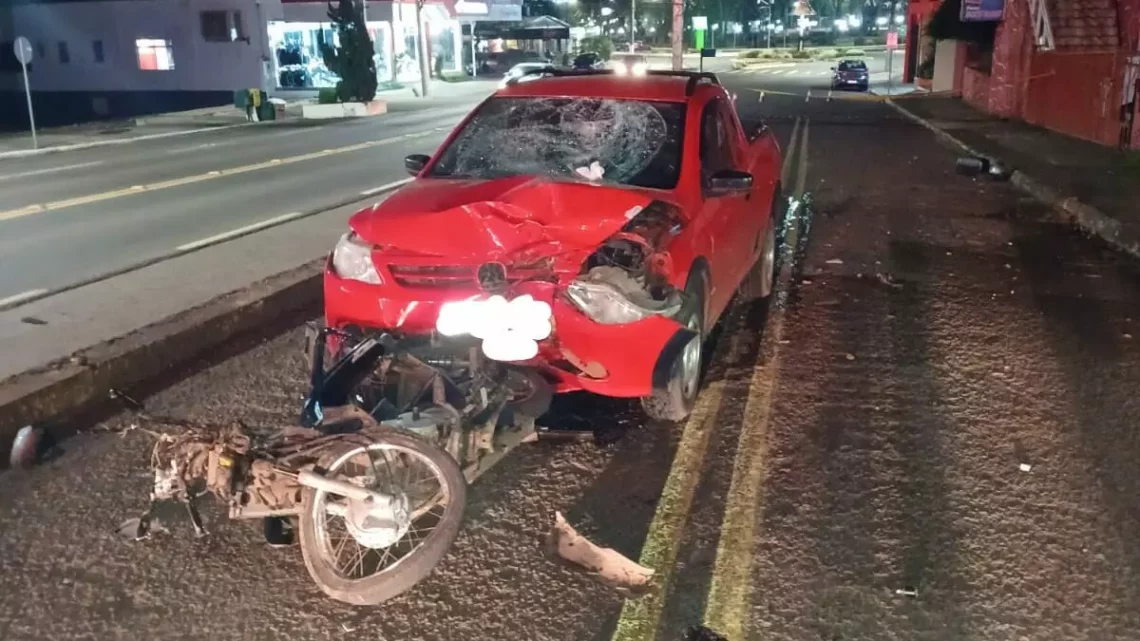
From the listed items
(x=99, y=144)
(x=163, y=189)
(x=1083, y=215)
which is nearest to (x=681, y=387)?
(x=1083, y=215)

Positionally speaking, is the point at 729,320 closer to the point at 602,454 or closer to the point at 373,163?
the point at 602,454

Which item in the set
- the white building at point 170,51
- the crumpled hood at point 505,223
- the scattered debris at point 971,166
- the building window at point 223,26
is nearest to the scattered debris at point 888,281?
the crumpled hood at point 505,223

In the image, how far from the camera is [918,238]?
36.8 ft

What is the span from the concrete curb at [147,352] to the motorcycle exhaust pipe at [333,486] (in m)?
2.68

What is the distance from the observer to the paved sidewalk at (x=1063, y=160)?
13.1 meters

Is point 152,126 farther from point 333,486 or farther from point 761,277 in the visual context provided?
point 333,486

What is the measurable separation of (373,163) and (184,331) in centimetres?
1205

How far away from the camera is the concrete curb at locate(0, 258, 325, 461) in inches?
227

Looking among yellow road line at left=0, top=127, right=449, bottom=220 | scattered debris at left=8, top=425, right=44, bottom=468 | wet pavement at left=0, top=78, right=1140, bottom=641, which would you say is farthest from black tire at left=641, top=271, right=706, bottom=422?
yellow road line at left=0, top=127, right=449, bottom=220

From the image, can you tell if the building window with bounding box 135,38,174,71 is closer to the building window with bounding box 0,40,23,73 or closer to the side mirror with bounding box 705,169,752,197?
the building window with bounding box 0,40,23,73

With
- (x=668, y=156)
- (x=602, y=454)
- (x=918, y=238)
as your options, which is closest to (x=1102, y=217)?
(x=918, y=238)

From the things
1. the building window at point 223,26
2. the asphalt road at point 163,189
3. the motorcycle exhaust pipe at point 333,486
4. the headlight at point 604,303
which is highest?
the building window at point 223,26

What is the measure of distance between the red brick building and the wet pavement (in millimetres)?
13488

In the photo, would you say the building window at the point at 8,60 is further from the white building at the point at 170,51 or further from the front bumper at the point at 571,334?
the front bumper at the point at 571,334
